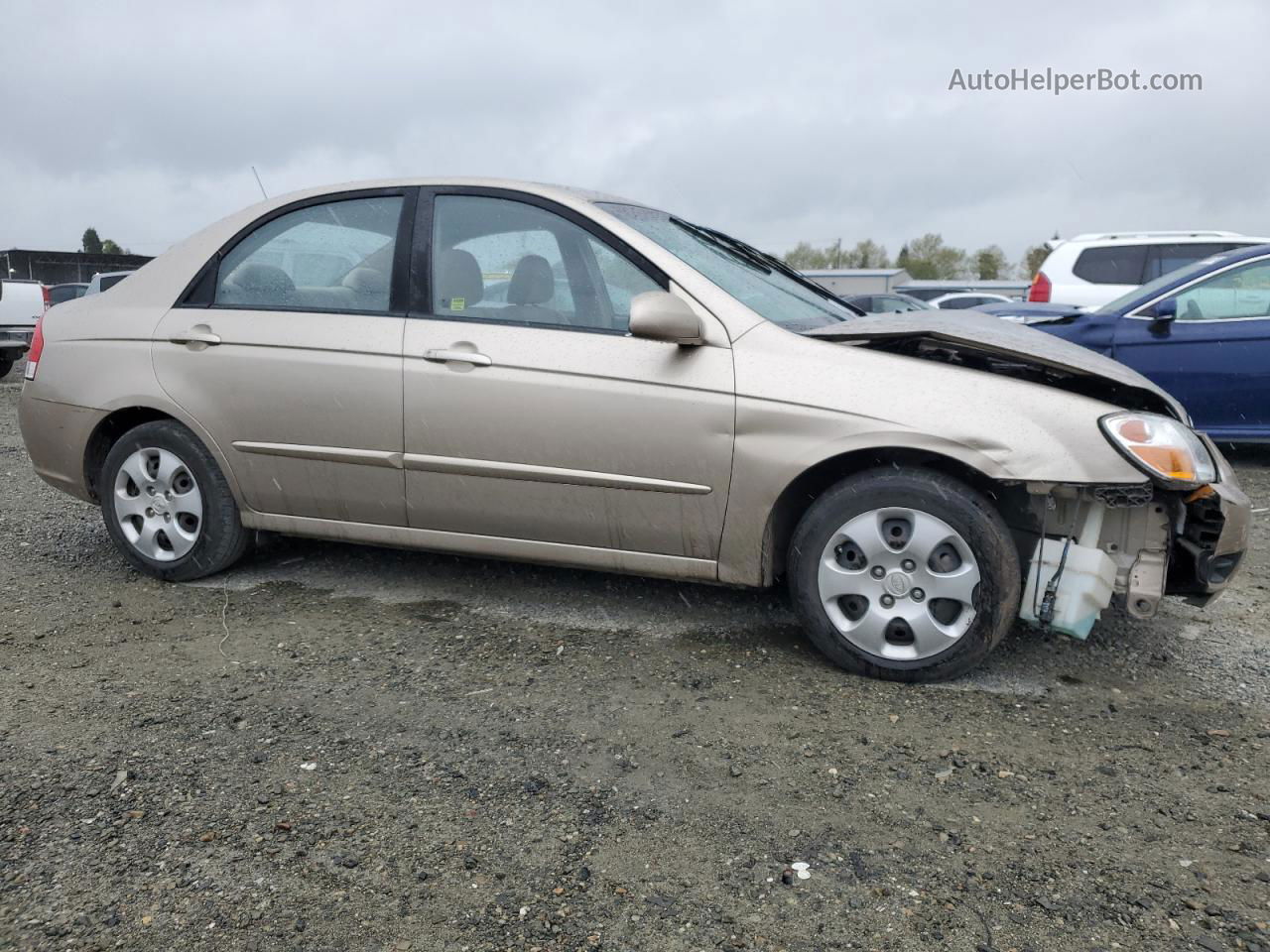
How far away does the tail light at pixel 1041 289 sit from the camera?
37.2 ft

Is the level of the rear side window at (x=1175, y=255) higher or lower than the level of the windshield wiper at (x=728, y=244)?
higher

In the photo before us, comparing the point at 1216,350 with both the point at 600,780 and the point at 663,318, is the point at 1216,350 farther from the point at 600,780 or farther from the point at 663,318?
the point at 600,780

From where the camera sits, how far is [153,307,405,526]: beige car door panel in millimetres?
3994

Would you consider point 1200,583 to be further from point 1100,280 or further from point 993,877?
point 1100,280

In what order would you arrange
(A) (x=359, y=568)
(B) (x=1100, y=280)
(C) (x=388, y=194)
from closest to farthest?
(C) (x=388, y=194), (A) (x=359, y=568), (B) (x=1100, y=280)

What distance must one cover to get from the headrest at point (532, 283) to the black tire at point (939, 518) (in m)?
1.23

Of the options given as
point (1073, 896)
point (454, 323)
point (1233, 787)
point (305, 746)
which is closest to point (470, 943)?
point (305, 746)

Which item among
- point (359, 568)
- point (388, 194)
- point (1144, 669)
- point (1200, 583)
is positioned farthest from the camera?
point (359, 568)

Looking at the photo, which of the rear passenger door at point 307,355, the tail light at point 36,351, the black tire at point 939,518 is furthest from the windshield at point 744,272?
the tail light at point 36,351

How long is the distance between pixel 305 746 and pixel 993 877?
5.83ft

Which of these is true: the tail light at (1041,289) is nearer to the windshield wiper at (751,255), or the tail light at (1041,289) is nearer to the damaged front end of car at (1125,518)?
the windshield wiper at (751,255)

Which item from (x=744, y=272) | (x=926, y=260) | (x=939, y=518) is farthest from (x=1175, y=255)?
(x=926, y=260)

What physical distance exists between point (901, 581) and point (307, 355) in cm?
232

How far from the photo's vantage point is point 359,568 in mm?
4734
